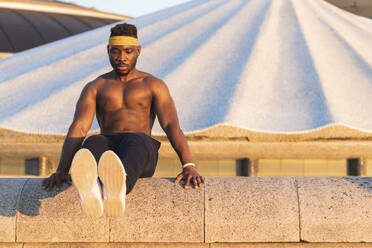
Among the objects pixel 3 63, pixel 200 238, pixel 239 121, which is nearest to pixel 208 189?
pixel 200 238

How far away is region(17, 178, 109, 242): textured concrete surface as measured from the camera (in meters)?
4.61

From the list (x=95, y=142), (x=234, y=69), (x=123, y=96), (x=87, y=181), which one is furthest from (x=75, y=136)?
(x=234, y=69)

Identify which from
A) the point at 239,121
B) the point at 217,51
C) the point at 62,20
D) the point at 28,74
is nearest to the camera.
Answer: the point at 239,121

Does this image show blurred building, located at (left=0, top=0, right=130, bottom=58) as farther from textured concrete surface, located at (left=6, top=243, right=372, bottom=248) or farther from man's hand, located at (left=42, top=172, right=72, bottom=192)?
textured concrete surface, located at (left=6, top=243, right=372, bottom=248)

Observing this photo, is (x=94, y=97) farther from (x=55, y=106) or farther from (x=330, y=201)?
(x=55, y=106)

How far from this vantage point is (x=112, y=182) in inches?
161

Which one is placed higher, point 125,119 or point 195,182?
point 125,119

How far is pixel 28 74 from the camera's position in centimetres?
1438

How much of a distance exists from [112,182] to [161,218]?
0.68 meters

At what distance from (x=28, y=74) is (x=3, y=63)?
94.7 inches

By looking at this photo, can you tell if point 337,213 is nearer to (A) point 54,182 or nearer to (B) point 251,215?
(B) point 251,215

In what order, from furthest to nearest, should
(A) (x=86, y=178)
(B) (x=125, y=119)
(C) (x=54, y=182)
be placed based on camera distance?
1. (B) (x=125, y=119)
2. (C) (x=54, y=182)
3. (A) (x=86, y=178)

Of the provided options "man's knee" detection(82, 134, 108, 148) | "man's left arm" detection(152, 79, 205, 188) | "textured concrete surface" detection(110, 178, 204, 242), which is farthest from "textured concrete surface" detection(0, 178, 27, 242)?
"man's left arm" detection(152, 79, 205, 188)

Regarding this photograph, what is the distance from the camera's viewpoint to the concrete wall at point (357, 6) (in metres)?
23.2
